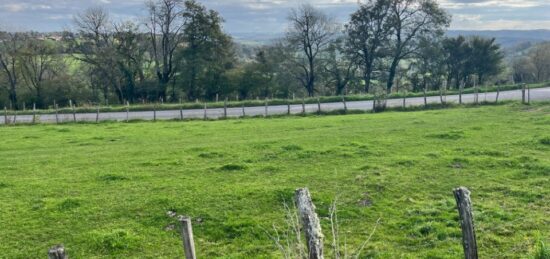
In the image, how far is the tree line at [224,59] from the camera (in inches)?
2222

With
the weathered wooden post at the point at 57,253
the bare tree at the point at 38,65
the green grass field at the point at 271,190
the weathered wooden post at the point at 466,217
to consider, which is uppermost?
the bare tree at the point at 38,65

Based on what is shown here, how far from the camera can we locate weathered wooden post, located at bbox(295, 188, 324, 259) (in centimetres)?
423

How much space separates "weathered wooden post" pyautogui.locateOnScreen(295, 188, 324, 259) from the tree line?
51955mm

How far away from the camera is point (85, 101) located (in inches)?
2237

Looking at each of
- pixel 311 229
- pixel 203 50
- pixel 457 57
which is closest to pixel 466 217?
pixel 311 229

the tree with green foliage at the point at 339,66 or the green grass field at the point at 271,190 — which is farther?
the tree with green foliage at the point at 339,66

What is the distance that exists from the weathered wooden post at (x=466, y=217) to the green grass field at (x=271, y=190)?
2.38 meters

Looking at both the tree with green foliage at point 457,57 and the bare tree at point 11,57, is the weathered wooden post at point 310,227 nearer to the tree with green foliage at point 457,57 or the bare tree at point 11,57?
the bare tree at point 11,57

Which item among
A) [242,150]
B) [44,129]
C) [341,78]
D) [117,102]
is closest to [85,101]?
[117,102]

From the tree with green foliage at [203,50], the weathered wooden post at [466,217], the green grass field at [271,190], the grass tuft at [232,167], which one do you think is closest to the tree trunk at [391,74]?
the tree with green foliage at [203,50]

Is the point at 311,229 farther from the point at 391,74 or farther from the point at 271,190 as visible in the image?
the point at 391,74

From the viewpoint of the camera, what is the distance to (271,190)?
12.1 meters

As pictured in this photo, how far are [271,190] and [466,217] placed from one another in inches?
281

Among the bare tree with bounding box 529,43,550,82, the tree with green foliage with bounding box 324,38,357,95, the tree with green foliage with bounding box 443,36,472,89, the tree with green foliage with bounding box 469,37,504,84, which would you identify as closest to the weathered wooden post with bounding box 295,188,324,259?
the tree with green foliage with bounding box 324,38,357,95
